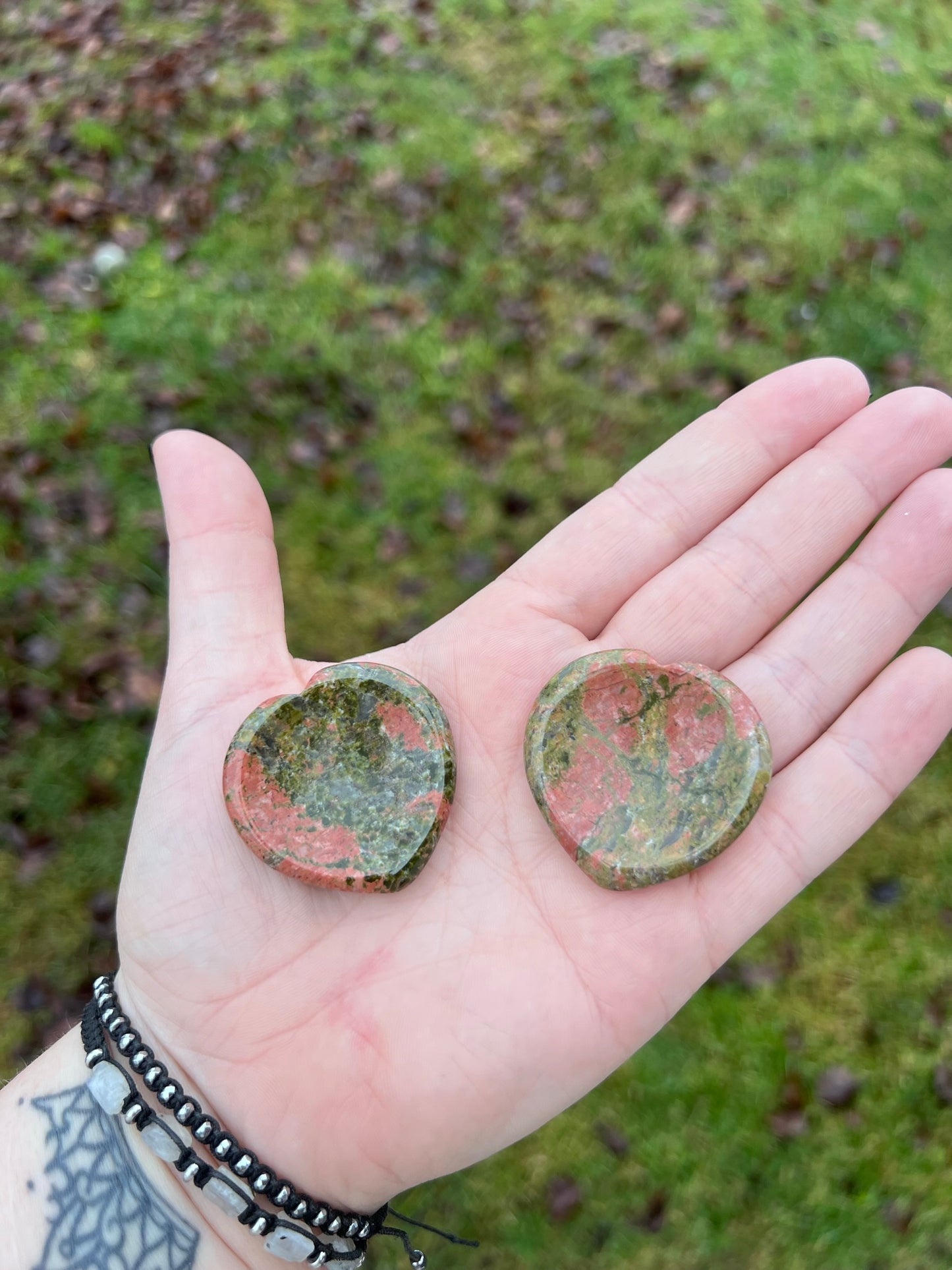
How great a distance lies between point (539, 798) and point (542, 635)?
1.72 feet

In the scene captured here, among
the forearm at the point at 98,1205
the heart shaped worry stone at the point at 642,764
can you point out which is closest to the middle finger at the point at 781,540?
the heart shaped worry stone at the point at 642,764

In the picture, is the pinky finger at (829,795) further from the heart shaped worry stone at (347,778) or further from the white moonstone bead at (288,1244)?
the white moonstone bead at (288,1244)

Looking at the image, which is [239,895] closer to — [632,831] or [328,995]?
[328,995]

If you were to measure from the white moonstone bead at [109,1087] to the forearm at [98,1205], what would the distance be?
69 millimetres

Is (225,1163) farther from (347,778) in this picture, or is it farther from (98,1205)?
(347,778)

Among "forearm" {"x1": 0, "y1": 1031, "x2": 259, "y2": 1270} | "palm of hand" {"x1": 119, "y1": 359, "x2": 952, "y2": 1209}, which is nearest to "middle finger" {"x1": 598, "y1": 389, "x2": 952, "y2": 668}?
"palm of hand" {"x1": 119, "y1": 359, "x2": 952, "y2": 1209}

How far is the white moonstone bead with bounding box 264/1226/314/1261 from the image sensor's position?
241 centimetres

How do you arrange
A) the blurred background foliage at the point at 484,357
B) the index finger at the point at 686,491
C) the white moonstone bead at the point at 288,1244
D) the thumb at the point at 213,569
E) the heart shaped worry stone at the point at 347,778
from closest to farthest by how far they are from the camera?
the white moonstone bead at the point at 288,1244 < the heart shaped worry stone at the point at 347,778 < the thumb at the point at 213,569 < the index finger at the point at 686,491 < the blurred background foliage at the point at 484,357

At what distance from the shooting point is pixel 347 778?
2990 mm

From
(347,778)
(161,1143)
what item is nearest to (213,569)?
(347,778)

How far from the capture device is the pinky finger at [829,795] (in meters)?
2.74

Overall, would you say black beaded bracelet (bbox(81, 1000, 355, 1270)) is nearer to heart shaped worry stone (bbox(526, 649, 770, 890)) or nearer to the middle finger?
heart shaped worry stone (bbox(526, 649, 770, 890))

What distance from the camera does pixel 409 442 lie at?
456 cm

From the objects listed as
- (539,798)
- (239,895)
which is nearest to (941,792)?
(539,798)
